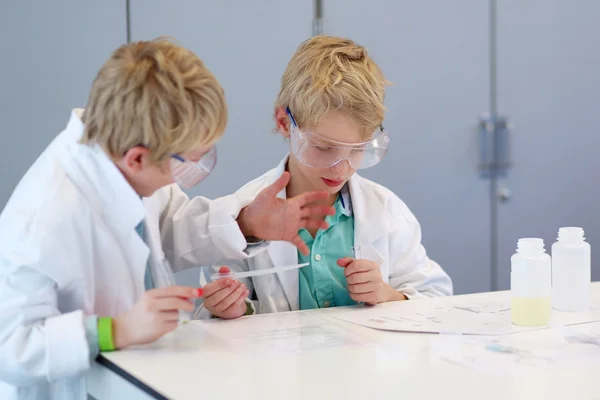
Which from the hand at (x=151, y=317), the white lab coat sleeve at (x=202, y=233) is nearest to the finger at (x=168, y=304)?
the hand at (x=151, y=317)

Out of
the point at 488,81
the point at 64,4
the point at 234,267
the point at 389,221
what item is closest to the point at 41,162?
A: the point at 234,267

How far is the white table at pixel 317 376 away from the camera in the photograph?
1076 millimetres

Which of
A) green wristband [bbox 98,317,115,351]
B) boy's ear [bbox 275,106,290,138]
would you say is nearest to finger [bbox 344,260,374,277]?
boy's ear [bbox 275,106,290,138]

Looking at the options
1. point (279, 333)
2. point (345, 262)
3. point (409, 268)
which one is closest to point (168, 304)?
point (279, 333)

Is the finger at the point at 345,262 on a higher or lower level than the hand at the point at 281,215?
lower

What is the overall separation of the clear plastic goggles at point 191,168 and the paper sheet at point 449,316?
0.42m

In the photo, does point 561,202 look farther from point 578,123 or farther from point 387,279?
point 387,279

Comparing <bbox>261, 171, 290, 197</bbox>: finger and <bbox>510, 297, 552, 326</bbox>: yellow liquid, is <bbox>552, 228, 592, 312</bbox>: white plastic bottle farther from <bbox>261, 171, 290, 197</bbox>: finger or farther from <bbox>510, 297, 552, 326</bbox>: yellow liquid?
<bbox>261, 171, 290, 197</bbox>: finger

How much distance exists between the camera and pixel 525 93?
12.0ft

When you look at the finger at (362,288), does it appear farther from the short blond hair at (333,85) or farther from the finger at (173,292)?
the finger at (173,292)

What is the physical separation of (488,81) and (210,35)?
4.24 ft

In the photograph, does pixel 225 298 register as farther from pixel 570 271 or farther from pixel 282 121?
pixel 570 271

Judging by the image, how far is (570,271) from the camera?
1.62m

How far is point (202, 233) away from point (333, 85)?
42 cm
